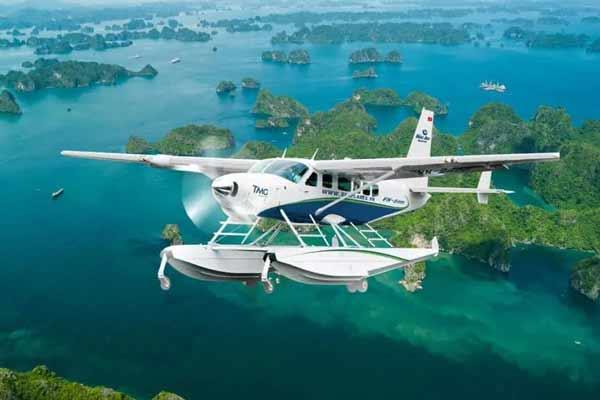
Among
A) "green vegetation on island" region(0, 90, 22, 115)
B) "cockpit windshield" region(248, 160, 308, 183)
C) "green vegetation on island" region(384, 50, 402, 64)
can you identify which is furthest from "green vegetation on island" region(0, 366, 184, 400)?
"green vegetation on island" region(384, 50, 402, 64)

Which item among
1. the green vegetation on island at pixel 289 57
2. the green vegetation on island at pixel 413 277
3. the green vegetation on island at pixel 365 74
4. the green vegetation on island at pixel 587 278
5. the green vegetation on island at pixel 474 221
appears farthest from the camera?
the green vegetation on island at pixel 289 57

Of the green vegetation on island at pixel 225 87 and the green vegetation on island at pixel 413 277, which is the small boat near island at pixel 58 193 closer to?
the green vegetation on island at pixel 413 277

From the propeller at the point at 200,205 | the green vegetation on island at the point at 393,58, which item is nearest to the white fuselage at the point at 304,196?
the propeller at the point at 200,205

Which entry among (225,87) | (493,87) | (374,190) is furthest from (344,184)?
A: (493,87)

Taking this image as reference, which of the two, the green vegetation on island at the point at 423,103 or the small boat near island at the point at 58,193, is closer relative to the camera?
the small boat near island at the point at 58,193

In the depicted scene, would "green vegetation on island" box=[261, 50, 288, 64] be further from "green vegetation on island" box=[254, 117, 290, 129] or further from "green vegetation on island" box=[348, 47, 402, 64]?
"green vegetation on island" box=[254, 117, 290, 129]

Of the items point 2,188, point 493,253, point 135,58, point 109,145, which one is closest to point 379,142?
point 493,253

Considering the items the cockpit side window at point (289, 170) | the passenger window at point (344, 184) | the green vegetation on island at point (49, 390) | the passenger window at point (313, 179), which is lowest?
the green vegetation on island at point (49, 390)
